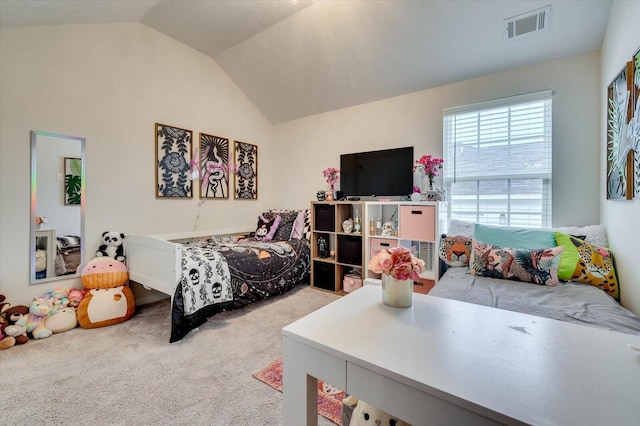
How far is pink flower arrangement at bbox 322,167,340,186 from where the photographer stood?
3536mm

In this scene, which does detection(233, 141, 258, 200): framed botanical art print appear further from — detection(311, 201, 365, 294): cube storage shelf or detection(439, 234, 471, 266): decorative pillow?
detection(439, 234, 471, 266): decorative pillow

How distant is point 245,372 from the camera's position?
174 centimetres

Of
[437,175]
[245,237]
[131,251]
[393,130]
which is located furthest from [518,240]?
[131,251]

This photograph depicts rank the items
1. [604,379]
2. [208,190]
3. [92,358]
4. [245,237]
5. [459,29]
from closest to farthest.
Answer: [604,379]
[92,358]
[459,29]
[208,190]
[245,237]

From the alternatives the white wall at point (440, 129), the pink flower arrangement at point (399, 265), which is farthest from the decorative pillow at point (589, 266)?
the pink flower arrangement at point (399, 265)

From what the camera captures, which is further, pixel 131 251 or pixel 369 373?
pixel 131 251

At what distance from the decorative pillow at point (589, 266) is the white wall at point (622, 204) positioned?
0.04 m

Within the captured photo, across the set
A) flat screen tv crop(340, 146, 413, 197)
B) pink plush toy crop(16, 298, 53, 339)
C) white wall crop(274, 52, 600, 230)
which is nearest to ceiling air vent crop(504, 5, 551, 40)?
white wall crop(274, 52, 600, 230)

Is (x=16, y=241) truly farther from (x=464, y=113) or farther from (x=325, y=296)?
(x=464, y=113)

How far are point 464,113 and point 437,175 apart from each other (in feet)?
2.24

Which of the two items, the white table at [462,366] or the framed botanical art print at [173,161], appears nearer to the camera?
the white table at [462,366]

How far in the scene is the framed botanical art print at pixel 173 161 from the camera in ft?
10.1

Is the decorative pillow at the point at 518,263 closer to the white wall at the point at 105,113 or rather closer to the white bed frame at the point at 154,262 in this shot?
the white bed frame at the point at 154,262

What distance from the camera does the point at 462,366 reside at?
676mm
